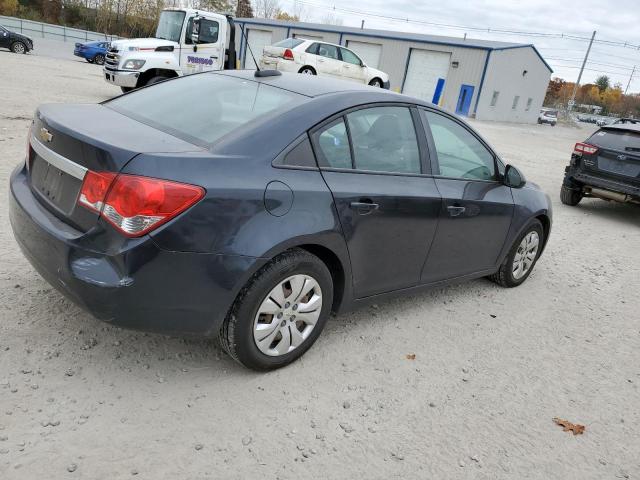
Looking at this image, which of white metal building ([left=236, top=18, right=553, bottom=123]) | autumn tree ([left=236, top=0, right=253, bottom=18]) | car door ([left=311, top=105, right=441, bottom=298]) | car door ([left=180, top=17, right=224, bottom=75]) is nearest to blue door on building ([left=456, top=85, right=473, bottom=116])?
white metal building ([left=236, top=18, right=553, bottom=123])

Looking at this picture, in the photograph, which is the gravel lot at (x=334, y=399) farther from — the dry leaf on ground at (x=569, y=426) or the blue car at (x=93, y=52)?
the blue car at (x=93, y=52)

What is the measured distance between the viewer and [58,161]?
2.71 metres

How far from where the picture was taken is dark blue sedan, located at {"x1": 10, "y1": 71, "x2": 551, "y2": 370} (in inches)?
95.5

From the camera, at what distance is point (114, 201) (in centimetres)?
239

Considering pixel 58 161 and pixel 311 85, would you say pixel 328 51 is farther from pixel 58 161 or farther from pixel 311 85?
pixel 58 161

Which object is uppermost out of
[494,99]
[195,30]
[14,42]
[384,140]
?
[195,30]

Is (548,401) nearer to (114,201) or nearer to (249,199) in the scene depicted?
(249,199)

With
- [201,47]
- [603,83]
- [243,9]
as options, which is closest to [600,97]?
[603,83]

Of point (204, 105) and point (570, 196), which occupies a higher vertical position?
point (204, 105)

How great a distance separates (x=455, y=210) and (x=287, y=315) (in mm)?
1514

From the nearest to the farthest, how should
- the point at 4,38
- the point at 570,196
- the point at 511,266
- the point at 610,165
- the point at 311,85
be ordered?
the point at 311,85, the point at 511,266, the point at 610,165, the point at 570,196, the point at 4,38

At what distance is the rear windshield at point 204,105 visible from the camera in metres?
2.94

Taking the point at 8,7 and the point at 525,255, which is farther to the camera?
the point at 8,7

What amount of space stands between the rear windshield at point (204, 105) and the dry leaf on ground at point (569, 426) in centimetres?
235
